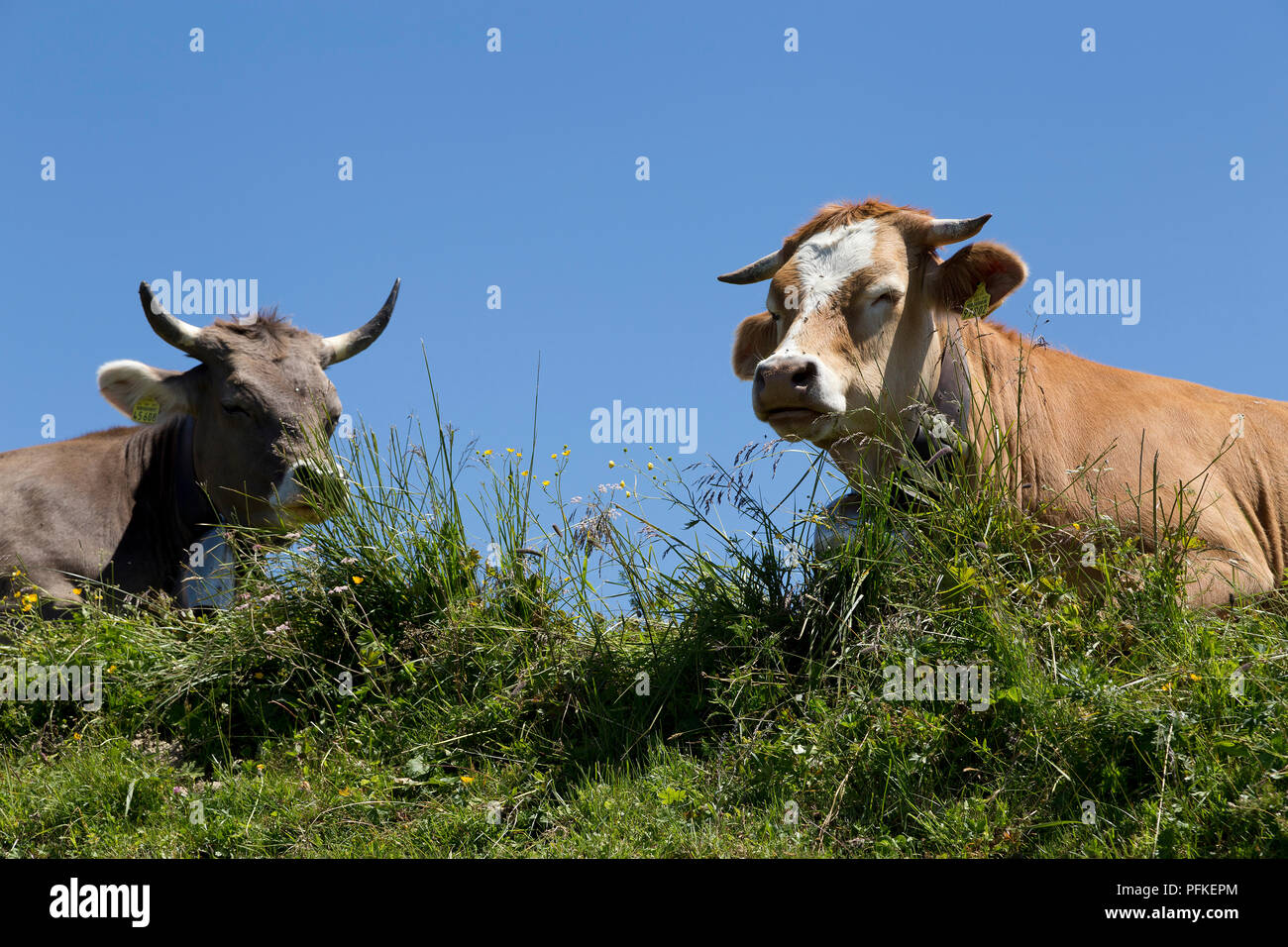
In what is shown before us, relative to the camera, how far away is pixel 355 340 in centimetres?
916

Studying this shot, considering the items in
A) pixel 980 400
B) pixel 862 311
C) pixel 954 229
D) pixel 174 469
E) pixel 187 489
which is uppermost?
pixel 954 229

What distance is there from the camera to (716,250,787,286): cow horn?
709 cm

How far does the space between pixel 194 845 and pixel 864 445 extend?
140 inches

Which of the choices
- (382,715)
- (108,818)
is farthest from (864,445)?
(108,818)

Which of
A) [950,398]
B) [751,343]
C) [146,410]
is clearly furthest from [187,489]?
[950,398]

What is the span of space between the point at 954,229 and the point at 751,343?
1.53m

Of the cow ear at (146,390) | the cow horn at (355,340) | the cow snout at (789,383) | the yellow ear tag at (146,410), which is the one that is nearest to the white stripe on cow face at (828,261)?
the cow snout at (789,383)

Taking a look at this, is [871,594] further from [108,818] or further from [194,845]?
[108,818]

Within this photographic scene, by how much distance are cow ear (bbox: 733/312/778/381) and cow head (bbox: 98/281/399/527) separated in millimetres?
2757

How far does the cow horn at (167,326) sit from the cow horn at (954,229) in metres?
5.40

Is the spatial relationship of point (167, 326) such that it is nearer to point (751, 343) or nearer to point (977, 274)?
point (751, 343)

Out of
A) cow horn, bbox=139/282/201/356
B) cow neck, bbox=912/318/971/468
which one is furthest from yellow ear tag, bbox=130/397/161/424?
cow neck, bbox=912/318/971/468

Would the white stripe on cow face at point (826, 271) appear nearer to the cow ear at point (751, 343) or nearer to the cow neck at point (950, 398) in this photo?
the cow neck at point (950, 398)

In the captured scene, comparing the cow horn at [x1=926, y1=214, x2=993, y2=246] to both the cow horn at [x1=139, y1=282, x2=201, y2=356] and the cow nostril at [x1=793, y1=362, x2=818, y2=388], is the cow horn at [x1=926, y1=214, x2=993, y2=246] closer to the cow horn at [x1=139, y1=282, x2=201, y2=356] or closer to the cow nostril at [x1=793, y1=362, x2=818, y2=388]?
the cow nostril at [x1=793, y1=362, x2=818, y2=388]
